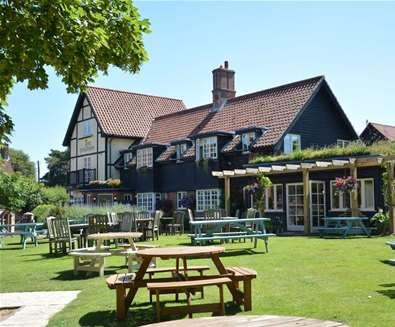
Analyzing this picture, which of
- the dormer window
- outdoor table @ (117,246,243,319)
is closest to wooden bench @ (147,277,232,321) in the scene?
outdoor table @ (117,246,243,319)

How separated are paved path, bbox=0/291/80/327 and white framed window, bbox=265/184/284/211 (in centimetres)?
1637

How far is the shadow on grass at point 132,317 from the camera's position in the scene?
6324 millimetres

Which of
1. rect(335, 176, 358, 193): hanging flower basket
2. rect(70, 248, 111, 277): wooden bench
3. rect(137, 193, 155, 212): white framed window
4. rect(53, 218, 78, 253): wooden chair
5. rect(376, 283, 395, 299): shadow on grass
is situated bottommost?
rect(376, 283, 395, 299): shadow on grass

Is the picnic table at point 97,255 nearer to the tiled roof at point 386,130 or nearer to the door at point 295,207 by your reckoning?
the door at point 295,207

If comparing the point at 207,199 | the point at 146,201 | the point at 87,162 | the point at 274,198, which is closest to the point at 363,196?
the point at 274,198

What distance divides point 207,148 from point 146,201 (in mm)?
6513

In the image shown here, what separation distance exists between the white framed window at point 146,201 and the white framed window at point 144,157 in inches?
73.4

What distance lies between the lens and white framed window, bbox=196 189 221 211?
27500 mm

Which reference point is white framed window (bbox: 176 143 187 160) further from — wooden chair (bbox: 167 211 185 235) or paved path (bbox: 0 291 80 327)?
paved path (bbox: 0 291 80 327)

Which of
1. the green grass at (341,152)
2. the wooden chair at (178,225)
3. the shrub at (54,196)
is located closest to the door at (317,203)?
the green grass at (341,152)

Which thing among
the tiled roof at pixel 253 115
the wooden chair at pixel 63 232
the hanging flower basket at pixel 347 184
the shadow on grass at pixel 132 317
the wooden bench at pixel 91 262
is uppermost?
the tiled roof at pixel 253 115

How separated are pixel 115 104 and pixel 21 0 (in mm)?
33323

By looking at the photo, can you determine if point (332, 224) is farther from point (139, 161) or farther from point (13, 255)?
point (139, 161)

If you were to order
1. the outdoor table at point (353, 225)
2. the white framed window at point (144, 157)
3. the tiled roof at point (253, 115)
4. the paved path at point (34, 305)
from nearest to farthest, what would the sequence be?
the paved path at point (34, 305), the outdoor table at point (353, 225), the tiled roof at point (253, 115), the white framed window at point (144, 157)
